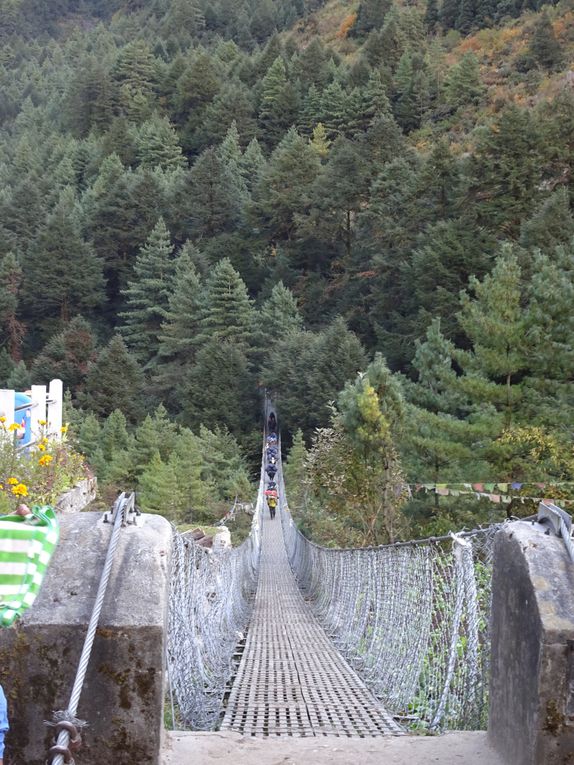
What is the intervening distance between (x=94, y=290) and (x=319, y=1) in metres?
54.7

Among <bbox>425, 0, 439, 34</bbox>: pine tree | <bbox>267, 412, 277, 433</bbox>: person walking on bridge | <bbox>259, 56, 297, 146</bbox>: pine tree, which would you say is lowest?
<bbox>267, 412, 277, 433</bbox>: person walking on bridge

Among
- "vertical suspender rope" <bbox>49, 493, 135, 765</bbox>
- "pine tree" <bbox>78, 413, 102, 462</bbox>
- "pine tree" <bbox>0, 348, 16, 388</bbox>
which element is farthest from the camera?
"pine tree" <bbox>0, 348, 16, 388</bbox>

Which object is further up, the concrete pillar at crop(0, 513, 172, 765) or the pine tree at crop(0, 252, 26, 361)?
the pine tree at crop(0, 252, 26, 361)

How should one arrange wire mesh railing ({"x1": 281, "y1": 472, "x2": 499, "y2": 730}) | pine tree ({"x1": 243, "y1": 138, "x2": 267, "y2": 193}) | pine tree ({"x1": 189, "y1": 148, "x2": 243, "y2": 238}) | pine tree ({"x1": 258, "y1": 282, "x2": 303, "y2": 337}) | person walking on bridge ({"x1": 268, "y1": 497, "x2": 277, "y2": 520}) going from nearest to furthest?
wire mesh railing ({"x1": 281, "y1": 472, "x2": 499, "y2": 730}) < person walking on bridge ({"x1": 268, "y1": 497, "x2": 277, "y2": 520}) < pine tree ({"x1": 258, "y1": 282, "x2": 303, "y2": 337}) < pine tree ({"x1": 189, "y1": 148, "x2": 243, "y2": 238}) < pine tree ({"x1": 243, "y1": 138, "x2": 267, "y2": 193})

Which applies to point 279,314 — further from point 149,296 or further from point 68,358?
point 68,358

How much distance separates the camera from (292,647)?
6.12m

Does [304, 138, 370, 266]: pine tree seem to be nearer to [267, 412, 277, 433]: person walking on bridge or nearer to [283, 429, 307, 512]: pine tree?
[267, 412, 277, 433]: person walking on bridge

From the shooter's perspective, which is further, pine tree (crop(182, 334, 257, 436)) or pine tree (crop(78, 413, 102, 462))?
pine tree (crop(182, 334, 257, 436))

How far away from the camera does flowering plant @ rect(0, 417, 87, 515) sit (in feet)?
16.7

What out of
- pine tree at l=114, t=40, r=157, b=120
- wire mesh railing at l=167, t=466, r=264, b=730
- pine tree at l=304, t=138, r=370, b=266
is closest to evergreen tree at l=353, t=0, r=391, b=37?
pine tree at l=114, t=40, r=157, b=120

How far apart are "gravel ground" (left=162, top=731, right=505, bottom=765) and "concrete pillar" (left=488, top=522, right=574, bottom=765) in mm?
90

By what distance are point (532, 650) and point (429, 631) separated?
161cm

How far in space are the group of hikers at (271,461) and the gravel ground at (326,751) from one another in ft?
78.5

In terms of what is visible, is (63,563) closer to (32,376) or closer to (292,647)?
(292,647)
